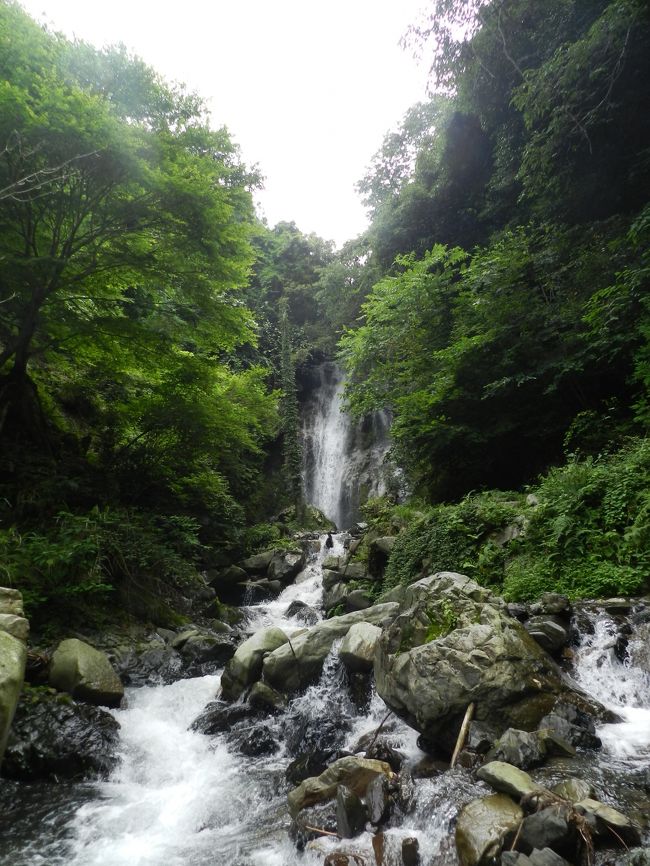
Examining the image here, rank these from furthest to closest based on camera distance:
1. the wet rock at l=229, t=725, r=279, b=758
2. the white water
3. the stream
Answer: the wet rock at l=229, t=725, r=279, b=758, the white water, the stream

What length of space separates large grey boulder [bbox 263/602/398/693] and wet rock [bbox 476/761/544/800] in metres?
3.04

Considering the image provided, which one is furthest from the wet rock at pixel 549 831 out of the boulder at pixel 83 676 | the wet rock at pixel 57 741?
the boulder at pixel 83 676

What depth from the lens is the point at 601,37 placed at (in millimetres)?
8367

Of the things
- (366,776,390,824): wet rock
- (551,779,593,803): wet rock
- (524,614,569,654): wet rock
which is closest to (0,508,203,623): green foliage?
(366,776,390,824): wet rock

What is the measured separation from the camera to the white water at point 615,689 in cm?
367

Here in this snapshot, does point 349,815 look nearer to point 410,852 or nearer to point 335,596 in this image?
point 410,852

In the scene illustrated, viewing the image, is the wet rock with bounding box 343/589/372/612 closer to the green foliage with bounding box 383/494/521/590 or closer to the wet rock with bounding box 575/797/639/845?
the green foliage with bounding box 383/494/521/590

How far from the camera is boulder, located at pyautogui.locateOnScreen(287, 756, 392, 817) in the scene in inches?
146

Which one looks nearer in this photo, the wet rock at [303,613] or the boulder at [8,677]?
the boulder at [8,677]

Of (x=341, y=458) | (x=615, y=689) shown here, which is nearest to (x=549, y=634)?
(x=615, y=689)

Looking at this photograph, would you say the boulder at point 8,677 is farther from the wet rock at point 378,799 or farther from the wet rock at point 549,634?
the wet rock at point 549,634

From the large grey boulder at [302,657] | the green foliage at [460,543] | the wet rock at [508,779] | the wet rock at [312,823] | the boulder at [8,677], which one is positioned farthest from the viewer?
the green foliage at [460,543]

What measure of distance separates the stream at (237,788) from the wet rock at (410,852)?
0.04 m

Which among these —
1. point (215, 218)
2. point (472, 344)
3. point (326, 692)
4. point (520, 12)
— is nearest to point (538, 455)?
point (472, 344)
